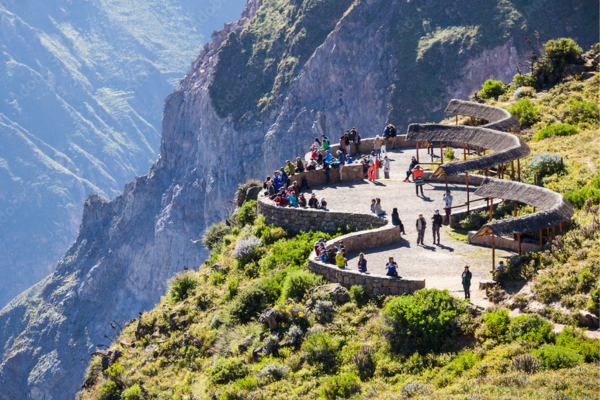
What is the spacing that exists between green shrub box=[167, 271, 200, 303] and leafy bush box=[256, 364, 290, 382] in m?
10.7

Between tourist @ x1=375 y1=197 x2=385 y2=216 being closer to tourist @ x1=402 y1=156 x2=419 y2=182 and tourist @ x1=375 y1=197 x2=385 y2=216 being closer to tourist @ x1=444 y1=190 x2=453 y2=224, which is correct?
tourist @ x1=444 y1=190 x2=453 y2=224

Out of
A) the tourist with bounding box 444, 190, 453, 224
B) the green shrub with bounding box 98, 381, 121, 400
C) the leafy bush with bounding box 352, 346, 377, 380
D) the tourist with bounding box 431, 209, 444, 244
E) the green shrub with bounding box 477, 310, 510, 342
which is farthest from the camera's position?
the tourist with bounding box 444, 190, 453, 224

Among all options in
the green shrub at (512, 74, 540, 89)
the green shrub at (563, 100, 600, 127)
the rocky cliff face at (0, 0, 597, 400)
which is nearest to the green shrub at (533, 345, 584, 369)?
the green shrub at (563, 100, 600, 127)

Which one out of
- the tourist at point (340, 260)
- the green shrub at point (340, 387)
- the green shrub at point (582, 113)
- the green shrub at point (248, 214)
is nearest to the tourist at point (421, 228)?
the tourist at point (340, 260)

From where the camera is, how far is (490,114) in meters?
33.8

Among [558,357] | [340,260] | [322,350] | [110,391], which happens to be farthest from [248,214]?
[558,357]

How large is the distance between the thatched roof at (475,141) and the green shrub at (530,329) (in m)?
9.63

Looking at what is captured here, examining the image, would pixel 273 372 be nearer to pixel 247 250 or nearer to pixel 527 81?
pixel 247 250

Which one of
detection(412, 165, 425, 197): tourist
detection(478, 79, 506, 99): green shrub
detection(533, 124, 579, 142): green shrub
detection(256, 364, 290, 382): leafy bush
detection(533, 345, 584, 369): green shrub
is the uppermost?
detection(478, 79, 506, 99): green shrub

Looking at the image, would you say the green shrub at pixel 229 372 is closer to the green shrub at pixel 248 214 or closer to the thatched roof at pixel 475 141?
the thatched roof at pixel 475 141

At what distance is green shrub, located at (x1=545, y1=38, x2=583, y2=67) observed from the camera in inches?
1626

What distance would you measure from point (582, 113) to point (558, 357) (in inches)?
919

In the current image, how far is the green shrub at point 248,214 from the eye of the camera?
31.0 metres

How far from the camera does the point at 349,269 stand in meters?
21.0
